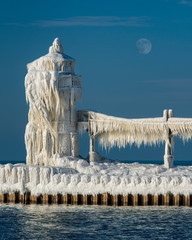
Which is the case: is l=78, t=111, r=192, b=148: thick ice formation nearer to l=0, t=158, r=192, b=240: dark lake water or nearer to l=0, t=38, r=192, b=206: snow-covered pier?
l=0, t=38, r=192, b=206: snow-covered pier

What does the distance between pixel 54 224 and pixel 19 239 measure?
2589mm

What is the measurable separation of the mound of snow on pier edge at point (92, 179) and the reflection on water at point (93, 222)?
3.12 feet

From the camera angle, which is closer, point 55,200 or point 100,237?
point 100,237

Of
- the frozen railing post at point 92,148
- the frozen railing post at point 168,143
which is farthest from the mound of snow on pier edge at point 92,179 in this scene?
the frozen railing post at point 92,148

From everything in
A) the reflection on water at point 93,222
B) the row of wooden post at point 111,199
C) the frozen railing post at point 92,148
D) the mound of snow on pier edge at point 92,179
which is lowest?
the reflection on water at point 93,222

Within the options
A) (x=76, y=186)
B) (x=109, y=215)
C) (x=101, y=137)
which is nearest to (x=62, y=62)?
(x=101, y=137)

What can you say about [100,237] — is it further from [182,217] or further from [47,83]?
[47,83]

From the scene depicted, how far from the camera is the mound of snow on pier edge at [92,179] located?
95.5 feet

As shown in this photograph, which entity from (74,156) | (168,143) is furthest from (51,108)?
(168,143)

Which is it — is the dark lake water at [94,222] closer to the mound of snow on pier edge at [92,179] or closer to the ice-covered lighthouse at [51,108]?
the mound of snow on pier edge at [92,179]

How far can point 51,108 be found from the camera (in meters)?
35.2

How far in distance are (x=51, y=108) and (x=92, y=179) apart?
23.3 ft

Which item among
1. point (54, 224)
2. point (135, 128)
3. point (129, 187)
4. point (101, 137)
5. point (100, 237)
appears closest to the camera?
point (100, 237)

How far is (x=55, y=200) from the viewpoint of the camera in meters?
30.5
